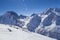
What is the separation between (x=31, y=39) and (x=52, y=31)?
173333mm

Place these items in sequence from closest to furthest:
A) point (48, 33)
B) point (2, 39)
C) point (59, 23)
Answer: point (2, 39) < point (48, 33) < point (59, 23)

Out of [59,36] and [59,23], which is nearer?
[59,36]

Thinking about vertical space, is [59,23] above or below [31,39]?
above

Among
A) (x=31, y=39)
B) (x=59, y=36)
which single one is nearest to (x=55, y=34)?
(x=59, y=36)

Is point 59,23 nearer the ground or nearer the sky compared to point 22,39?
nearer the sky

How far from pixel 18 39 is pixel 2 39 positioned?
1319 millimetres

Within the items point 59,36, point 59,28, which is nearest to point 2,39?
point 59,36

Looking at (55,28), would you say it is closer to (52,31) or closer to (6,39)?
(52,31)

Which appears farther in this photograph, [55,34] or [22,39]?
[55,34]

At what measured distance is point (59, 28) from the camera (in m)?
184

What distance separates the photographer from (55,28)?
184m

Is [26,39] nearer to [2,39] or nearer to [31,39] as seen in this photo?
[31,39]

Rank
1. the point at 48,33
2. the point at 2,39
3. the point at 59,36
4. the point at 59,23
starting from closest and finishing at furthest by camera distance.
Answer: the point at 2,39, the point at 59,36, the point at 48,33, the point at 59,23

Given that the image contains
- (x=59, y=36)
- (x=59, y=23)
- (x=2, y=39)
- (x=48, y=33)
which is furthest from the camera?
(x=59, y=23)
